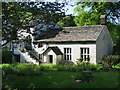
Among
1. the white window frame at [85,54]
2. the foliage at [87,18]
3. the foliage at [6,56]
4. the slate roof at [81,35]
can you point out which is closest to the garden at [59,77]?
the white window frame at [85,54]

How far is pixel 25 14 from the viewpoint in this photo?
8.41m

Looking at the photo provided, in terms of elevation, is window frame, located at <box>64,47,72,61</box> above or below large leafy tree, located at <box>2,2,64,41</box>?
below

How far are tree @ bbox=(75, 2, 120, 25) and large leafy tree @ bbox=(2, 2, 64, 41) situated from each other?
70.5ft

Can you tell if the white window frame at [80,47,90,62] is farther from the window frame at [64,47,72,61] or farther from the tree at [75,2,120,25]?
the tree at [75,2,120,25]

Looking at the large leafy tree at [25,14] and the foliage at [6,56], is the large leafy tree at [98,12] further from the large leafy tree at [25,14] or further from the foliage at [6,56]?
the large leafy tree at [25,14]

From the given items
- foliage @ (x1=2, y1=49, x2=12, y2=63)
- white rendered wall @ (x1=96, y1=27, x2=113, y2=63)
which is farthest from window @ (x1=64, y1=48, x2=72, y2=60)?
foliage @ (x1=2, y1=49, x2=12, y2=63)

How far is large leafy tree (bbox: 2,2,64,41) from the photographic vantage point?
8023mm

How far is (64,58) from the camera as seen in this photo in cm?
2389

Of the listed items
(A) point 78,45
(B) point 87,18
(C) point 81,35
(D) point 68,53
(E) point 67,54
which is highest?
(B) point 87,18

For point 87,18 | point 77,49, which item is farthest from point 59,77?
point 87,18

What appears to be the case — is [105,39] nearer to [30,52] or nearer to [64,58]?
[64,58]

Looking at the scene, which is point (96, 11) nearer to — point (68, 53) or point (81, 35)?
point (81, 35)

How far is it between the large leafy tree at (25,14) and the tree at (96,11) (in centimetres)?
2147

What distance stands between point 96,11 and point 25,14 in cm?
2273
